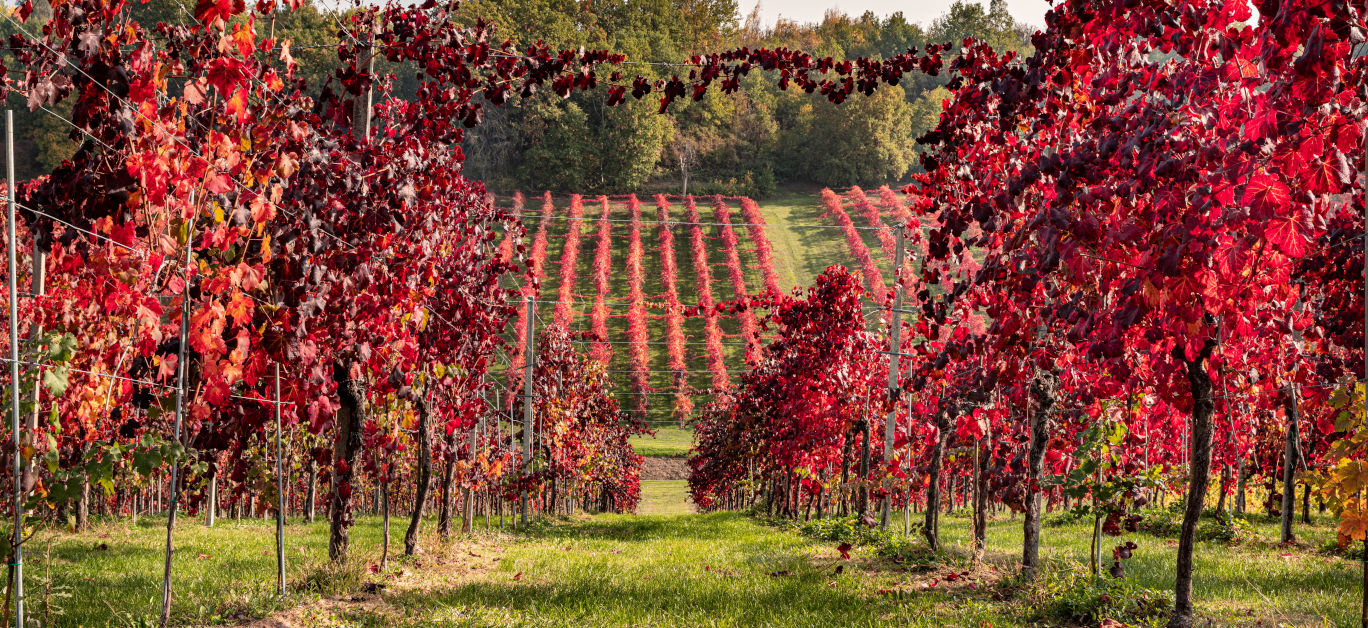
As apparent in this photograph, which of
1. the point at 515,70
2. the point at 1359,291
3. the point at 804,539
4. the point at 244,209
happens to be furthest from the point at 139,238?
the point at 804,539

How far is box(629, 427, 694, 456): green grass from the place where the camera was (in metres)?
34.5

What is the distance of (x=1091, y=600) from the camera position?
514 centimetres

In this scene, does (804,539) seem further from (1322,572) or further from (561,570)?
(1322,572)

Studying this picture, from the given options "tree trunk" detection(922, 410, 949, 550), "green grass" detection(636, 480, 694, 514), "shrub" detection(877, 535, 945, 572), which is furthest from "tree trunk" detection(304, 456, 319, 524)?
"green grass" detection(636, 480, 694, 514)

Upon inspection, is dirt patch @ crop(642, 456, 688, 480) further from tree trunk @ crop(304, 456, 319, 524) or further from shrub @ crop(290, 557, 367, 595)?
shrub @ crop(290, 557, 367, 595)

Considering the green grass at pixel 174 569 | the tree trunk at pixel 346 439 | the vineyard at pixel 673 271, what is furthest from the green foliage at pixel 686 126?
the tree trunk at pixel 346 439

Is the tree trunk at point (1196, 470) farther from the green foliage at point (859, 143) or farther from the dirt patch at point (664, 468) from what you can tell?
the green foliage at point (859, 143)

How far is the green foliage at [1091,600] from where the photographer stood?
16.4 feet

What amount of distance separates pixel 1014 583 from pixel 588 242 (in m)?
40.5

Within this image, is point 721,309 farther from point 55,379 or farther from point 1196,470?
point 55,379

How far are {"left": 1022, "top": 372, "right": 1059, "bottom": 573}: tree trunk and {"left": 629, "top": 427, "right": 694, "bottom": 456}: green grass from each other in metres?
27.7

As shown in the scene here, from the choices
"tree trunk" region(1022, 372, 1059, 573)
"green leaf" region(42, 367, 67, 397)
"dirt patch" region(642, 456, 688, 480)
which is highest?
"green leaf" region(42, 367, 67, 397)

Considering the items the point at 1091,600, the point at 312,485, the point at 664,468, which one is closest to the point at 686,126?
the point at 664,468

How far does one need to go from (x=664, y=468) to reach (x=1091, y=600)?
2914 centimetres
